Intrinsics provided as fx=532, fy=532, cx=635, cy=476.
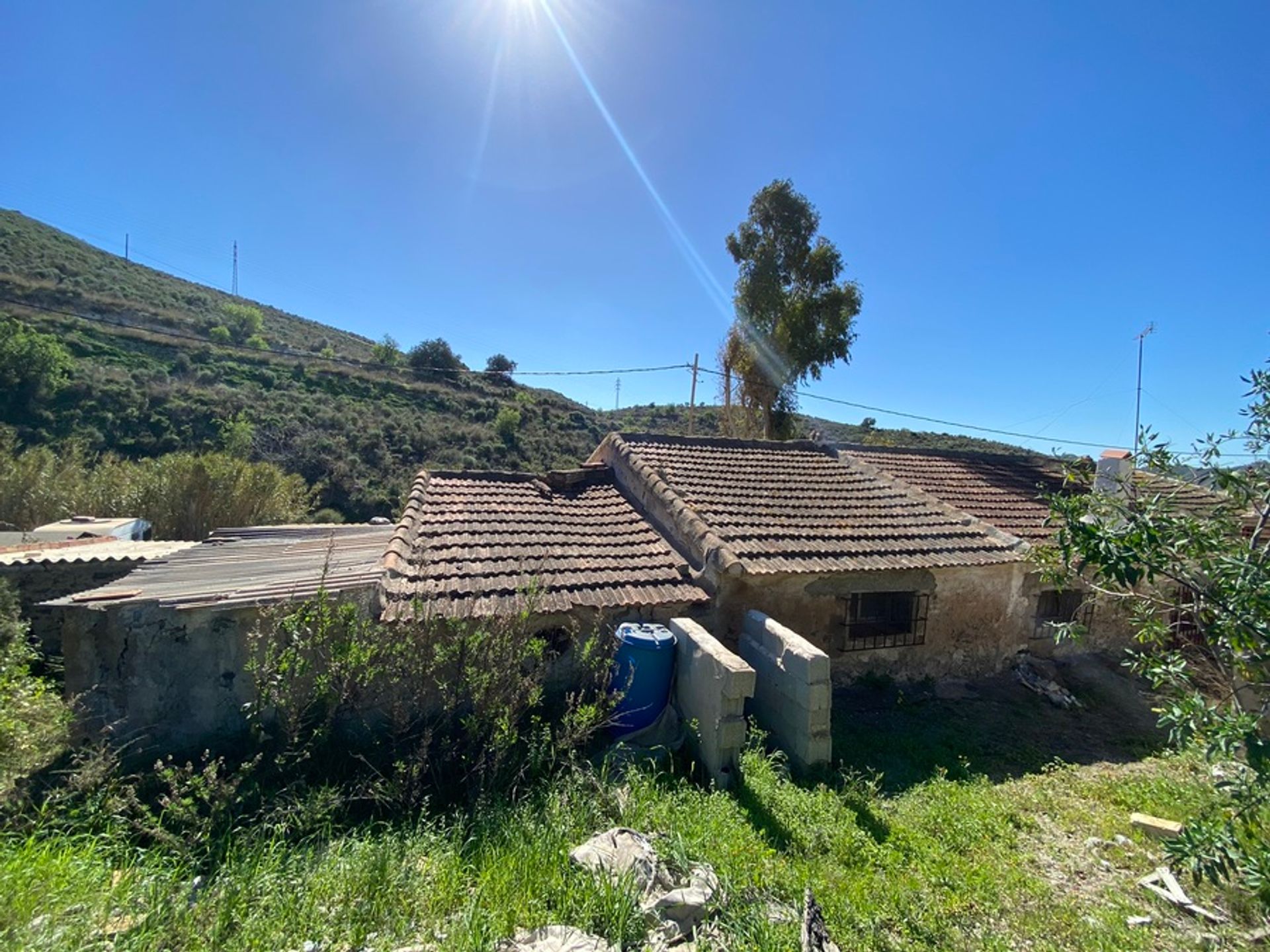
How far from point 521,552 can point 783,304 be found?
14.6m

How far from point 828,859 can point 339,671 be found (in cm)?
398

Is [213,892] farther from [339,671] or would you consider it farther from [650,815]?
[650,815]

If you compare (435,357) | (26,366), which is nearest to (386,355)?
(435,357)

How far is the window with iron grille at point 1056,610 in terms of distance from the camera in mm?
8555

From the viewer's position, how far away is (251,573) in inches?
246

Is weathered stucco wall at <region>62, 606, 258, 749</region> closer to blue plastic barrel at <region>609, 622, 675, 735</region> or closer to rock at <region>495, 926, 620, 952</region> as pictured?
blue plastic barrel at <region>609, 622, 675, 735</region>

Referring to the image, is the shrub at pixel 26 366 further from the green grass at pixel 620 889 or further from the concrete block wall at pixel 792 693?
the concrete block wall at pixel 792 693

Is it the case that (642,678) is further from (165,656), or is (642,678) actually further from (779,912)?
(165,656)

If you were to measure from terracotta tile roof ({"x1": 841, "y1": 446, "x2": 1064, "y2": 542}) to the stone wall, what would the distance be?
1425cm

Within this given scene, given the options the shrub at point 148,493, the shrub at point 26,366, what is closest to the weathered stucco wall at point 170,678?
the shrub at point 148,493

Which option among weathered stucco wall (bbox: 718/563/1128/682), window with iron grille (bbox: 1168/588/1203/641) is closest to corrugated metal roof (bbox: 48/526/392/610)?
weathered stucco wall (bbox: 718/563/1128/682)

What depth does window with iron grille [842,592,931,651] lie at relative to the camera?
741cm

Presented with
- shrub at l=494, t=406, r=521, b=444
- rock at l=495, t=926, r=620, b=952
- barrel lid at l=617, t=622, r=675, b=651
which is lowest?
rock at l=495, t=926, r=620, b=952

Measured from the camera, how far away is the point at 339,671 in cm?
430
